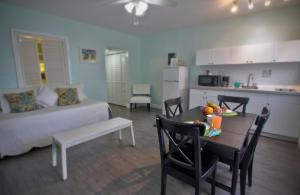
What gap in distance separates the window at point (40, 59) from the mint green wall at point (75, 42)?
0.40 feet

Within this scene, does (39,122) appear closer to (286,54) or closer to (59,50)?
(59,50)

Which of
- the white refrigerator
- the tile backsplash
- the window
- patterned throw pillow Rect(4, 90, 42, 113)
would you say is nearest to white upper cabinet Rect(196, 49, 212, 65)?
the tile backsplash

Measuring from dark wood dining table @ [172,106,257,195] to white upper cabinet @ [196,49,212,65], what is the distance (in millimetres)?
2228

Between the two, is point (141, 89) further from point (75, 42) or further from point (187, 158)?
point (187, 158)

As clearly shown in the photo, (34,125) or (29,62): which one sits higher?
(29,62)

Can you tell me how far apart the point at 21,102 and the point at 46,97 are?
444 mm

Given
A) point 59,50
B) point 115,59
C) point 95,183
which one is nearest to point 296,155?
point 95,183

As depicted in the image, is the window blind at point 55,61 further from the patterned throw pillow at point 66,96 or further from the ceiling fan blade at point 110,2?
the ceiling fan blade at point 110,2

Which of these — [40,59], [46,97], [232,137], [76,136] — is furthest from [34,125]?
[232,137]

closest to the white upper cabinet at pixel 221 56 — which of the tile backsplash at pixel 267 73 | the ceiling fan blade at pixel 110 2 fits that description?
the tile backsplash at pixel 267 73

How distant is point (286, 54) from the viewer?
9.52 feet

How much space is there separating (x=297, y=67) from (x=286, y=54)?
426 mm

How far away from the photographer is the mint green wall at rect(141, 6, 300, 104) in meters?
3.13

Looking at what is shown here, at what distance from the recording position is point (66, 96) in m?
3.40
